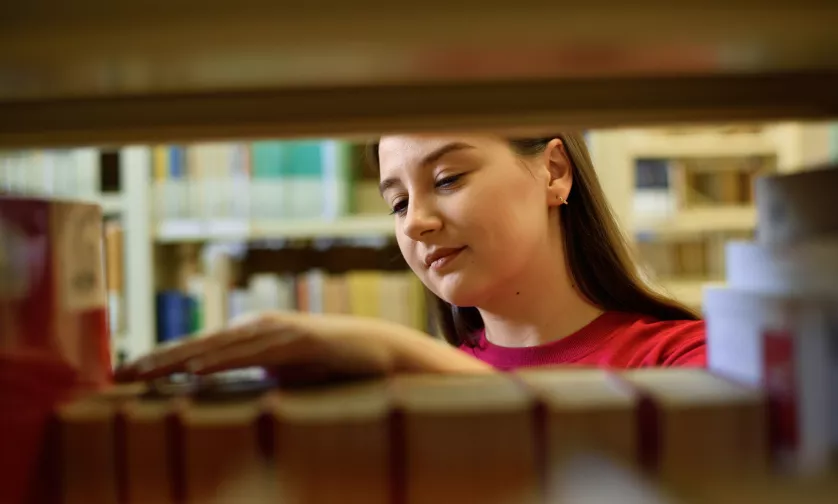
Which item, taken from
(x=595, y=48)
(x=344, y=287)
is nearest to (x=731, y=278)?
(x=595, y=48)

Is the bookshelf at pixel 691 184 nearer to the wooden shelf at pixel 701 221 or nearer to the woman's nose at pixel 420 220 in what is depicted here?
the wooden shelf at pixel 701 221

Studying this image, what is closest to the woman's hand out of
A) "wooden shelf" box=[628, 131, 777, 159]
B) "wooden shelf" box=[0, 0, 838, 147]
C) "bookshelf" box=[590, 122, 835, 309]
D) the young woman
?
"wooden shelf" box=[0, 0, 838, 147]

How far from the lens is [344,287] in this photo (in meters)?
2.51

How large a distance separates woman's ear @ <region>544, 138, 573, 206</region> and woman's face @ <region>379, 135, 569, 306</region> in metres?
0.03

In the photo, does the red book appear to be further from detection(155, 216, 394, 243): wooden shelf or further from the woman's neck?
detection(155, 216, 394, 243): wooden shelf

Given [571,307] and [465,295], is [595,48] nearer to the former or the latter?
[465,295]

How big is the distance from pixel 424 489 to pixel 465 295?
26.4 inches

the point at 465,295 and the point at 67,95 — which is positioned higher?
the point at 67,95

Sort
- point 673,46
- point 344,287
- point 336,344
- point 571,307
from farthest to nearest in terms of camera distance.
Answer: point 344,287 < point 571,307 < point 336,344 < point 673,46

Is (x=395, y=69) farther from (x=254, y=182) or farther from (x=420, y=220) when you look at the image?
(x=254, y=182)

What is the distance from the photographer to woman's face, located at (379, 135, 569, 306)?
1007mm

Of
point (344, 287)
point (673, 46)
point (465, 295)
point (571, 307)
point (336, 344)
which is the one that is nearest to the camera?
point (673, 46)

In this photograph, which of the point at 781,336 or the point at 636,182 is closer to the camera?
the point at 781,336

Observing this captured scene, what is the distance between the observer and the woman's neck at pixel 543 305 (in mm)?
1158
